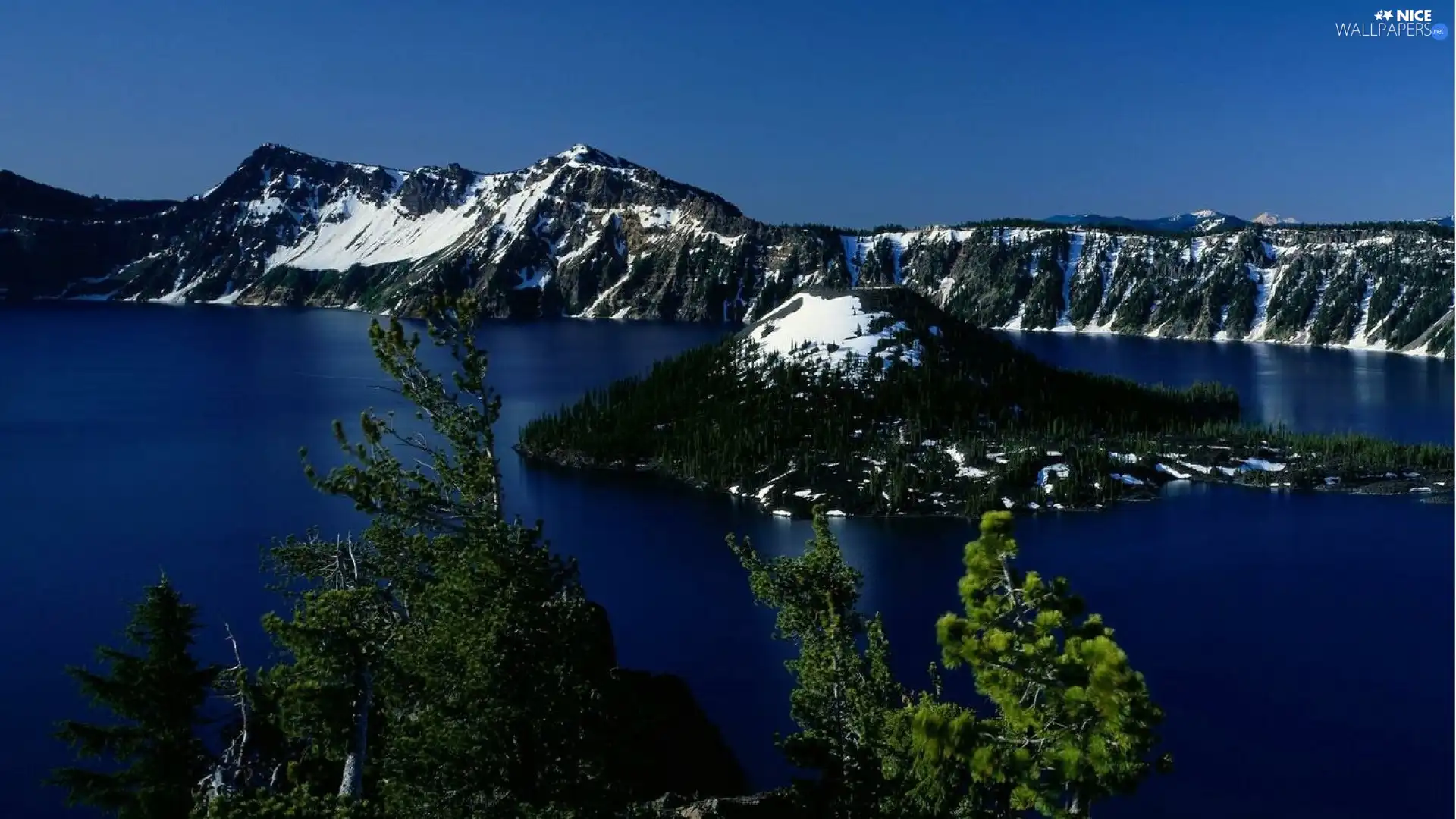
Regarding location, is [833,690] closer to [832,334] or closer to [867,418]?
[867,418]

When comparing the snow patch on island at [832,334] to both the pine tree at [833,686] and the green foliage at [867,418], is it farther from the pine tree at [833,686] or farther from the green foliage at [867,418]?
the pine tree at [833,686]

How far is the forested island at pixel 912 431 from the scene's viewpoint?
104m

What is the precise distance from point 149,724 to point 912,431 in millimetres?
94437

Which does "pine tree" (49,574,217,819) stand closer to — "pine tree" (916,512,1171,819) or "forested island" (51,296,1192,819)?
"forested island" (51,296,1192,819)

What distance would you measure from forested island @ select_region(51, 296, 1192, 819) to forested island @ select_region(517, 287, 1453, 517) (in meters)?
68.1

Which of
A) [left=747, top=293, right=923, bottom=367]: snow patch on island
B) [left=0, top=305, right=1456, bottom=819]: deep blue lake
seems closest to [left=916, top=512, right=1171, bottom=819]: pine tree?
[left=0, top=305, right=1456, bottom=819]: deep blue lake

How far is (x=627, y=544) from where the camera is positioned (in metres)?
88.5

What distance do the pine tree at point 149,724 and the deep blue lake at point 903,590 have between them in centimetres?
1755

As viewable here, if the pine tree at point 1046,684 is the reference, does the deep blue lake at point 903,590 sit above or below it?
below

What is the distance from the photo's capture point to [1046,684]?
19500 millimetres

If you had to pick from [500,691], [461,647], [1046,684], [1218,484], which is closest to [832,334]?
[1218,484]

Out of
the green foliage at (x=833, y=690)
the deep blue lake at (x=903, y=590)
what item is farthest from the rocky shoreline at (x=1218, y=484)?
the green foliage at (x=833, y=690)

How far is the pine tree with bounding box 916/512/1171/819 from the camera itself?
61.6 feet

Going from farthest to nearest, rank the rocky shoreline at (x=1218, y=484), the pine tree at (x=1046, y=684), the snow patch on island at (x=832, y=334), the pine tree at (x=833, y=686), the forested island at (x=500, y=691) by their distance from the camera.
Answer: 1. the snow patch on island at (x=832, y=334)
2. the rocky shoreline at (x=1218, y=484)
3. the pine tree at (x=833, y=686)
4. the forested island at (x=500, y=691)
5. the pine tree at (x=1046, y=684)
